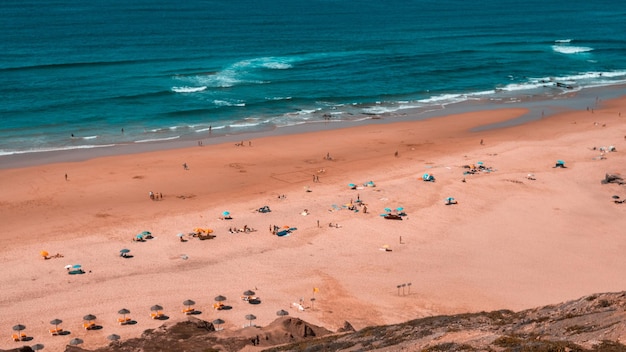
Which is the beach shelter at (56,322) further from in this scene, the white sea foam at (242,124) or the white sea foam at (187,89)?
the white sea foam at (187,89)

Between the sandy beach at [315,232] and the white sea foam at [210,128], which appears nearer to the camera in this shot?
the sandy beach at [315,232]

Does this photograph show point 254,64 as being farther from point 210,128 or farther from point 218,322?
point 218,322

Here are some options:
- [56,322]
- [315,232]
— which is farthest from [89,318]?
[315,232]

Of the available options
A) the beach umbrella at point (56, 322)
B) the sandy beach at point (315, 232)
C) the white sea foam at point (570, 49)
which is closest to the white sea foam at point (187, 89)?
the sandy beach at point (315, 232)

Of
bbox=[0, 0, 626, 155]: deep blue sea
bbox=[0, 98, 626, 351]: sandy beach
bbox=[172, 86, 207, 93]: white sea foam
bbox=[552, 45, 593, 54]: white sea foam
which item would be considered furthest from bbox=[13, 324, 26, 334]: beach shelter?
bbox=[552, 45, 593, 54]: white sea foam

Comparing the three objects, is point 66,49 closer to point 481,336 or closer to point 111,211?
point 111,211

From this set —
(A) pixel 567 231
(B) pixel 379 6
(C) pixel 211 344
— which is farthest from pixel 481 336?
(B) pixel 379 6

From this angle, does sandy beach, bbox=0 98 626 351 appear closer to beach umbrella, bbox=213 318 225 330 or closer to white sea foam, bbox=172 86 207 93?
beach umbrella, bbox=213 318 225 330
